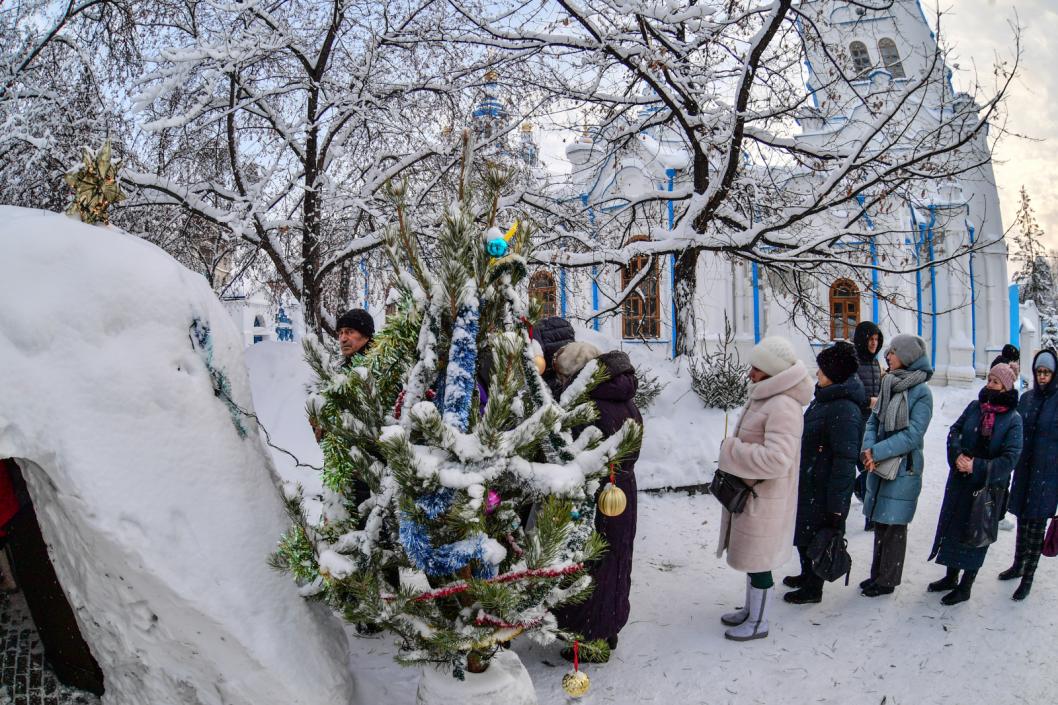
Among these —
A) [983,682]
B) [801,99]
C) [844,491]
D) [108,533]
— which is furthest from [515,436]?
[801,99]

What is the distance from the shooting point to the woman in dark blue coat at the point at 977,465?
3.94m

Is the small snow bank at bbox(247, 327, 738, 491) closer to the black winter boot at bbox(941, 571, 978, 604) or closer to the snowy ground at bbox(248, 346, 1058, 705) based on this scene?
the snowy ground at bbox(248, 346, 1058, 705)

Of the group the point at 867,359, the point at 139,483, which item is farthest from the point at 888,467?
the point at 139,483

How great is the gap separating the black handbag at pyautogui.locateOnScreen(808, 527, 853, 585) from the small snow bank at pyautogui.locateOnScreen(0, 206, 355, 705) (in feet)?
8.89

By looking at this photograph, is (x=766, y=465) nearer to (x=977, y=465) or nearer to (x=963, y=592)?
(x=977, y=465)

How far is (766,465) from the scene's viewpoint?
3.42 m

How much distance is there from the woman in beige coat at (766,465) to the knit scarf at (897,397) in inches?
40.4

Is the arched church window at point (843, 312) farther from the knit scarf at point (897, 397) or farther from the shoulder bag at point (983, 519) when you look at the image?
the shoulder bag at point (983, 519)

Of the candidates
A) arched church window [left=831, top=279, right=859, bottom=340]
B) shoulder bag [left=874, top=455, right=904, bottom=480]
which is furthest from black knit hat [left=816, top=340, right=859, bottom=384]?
arched church window [left=831, top=279, right=859, bottom=340]

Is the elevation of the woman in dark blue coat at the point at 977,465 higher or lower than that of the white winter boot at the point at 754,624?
higher

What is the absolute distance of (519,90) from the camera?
7980 millimetres

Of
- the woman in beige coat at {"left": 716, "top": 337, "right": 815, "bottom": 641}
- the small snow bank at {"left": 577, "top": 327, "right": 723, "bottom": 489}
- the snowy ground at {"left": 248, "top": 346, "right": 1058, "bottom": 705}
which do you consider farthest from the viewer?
the small snow bank at {"left": 577, "top": 327, "right": 723, "bottom": 489}

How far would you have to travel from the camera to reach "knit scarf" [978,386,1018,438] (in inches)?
157

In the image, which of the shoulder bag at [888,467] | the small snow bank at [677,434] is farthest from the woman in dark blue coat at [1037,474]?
the small snow bank at [677,434]
